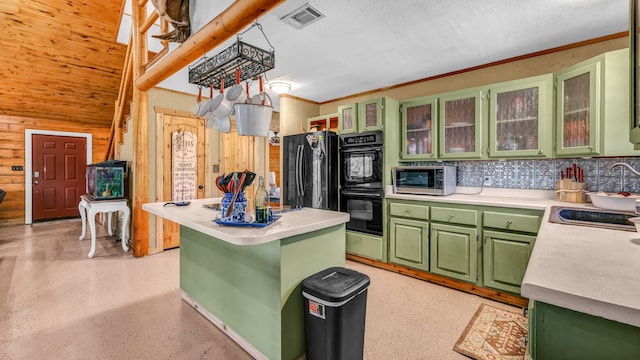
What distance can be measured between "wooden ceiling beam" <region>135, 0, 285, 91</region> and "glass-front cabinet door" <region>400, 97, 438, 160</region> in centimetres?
223

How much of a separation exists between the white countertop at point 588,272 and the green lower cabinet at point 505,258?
1.09 meters

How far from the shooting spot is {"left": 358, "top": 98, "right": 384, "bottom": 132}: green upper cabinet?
137 inches

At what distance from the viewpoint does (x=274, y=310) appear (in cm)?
169

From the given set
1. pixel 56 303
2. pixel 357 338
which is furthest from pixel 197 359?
pixel 56 303

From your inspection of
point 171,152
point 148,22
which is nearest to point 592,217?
point 148,22

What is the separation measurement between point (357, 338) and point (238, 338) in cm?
88

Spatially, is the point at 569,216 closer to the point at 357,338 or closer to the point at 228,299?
the point at 357,338

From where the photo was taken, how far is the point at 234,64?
1950 millimetres

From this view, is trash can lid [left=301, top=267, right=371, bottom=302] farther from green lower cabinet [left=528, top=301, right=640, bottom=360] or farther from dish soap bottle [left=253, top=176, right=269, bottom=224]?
green lower cabinet [left=528, top=301, right=640, bottom=360]

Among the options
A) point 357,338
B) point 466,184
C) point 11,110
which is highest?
point 11,110

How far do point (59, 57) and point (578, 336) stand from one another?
6417 millimetres

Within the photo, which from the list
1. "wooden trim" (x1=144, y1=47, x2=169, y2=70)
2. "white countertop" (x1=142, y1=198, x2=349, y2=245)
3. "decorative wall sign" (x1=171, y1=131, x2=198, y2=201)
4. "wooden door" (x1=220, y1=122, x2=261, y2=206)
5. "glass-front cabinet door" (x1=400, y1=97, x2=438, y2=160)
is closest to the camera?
"white countertop" (x1=142, y1=198, x2=349, y2=245)

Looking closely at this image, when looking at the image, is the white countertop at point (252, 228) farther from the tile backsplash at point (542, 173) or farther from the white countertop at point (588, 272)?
the tile backsplash at point (542, 173)

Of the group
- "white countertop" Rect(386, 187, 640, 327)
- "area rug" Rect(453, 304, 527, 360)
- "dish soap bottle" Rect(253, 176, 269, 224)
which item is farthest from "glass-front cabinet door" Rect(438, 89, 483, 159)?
"dish soap bottle" Rect(253, 176, 269, 224)
